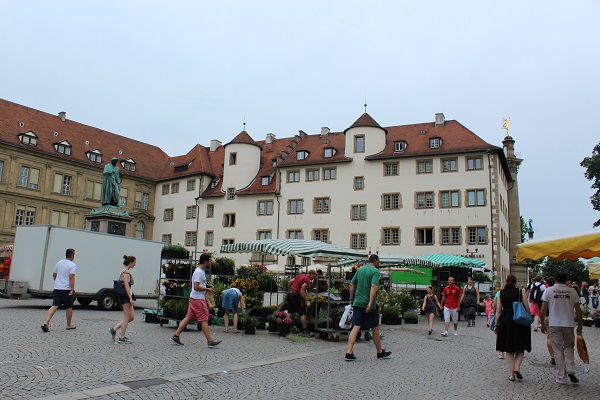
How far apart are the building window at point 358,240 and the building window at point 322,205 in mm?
3315

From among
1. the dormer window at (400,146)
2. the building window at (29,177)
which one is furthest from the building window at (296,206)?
the building window at (29,177)

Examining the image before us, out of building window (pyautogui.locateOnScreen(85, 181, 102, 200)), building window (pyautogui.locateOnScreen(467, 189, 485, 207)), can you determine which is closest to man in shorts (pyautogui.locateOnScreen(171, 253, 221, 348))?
building window (pyautogui.locateOnScreen(467, 189, 485, 207))

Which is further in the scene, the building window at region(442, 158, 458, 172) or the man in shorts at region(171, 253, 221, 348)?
the building window at region(442, 158, 458, 172)

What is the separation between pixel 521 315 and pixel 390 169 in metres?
37.6

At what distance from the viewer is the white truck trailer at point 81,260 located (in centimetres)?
1905

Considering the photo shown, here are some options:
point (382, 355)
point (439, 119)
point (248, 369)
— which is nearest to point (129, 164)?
point (439, 119)

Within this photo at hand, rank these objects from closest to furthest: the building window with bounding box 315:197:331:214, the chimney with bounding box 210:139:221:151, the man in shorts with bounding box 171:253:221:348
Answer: the man in shorts with bounding box 171:253:221:348
the building window with bounding box 315:197:331:214
the chimney with bounding box 210:139:221:151

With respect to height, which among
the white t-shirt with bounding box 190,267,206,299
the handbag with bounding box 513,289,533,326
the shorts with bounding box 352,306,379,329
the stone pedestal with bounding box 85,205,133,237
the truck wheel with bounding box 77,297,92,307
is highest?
the stone pedestal with bounding box 85,205,133,237

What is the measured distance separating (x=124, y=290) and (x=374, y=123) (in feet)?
126

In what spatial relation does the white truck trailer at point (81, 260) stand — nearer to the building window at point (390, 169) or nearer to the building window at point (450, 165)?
the building window at point (390, 169)

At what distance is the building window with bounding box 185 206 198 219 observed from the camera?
177ft

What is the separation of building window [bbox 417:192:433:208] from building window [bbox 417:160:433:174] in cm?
180

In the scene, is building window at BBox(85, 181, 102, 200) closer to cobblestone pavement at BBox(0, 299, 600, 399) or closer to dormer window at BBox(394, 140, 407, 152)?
dormer window at BBox(394, 140, 407, 152)

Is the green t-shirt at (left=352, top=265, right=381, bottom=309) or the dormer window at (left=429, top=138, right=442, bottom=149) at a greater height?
the dormer window at (left=429, top=138, right=442, bottom=149)
